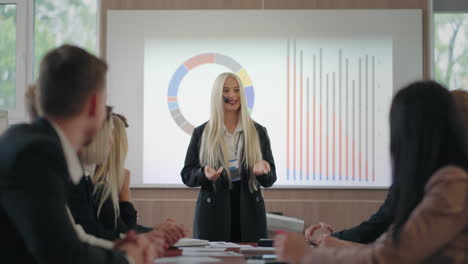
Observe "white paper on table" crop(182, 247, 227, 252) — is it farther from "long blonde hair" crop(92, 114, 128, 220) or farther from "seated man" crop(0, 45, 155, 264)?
"seated man" crop(0, 45, 155, 264)

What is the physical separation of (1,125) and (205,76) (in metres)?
2.23

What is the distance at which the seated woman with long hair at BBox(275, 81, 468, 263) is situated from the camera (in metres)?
1.52

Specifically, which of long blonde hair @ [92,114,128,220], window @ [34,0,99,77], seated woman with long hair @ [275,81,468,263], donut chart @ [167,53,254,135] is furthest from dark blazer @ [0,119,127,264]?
window @ [34,0,99,77]

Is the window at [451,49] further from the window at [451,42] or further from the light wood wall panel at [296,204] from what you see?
the light wood wall panel at [296,204]

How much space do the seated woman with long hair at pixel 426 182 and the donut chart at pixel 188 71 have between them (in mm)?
3494

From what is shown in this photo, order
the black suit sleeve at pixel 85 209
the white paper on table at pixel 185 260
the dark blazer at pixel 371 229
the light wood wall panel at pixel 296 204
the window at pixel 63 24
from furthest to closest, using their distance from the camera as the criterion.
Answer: the window at pixel 63 24, the light wood wall panel at pixel 296 204, the dark blazer at pixel 371 229, the black suit sleeve at pixel 85 209, the white paper on table at pixel 185 260

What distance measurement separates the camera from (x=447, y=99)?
1.59 meters

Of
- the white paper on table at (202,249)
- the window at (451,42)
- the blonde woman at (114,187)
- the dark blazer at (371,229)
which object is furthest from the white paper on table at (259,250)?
the window at (451,42)

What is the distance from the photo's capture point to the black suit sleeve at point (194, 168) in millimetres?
3566

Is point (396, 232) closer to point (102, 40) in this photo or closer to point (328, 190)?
point (328, 190)

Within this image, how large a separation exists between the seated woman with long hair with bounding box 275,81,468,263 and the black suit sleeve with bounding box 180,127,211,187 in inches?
77.7

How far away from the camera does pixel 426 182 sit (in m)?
1.59

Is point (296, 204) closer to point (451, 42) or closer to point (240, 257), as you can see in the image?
point (451, 42)

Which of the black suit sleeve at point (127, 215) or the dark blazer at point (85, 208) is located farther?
the black suit sleeve at point (127, 215)
